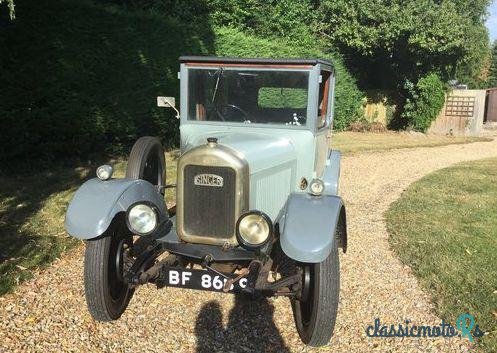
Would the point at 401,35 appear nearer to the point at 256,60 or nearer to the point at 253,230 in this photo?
the point at 256,60

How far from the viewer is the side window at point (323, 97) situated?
4.31m

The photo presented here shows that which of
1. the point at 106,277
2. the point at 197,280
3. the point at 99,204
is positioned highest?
the point at 99,204

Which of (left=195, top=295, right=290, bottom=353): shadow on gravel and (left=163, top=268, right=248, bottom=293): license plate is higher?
(left=163, top=268, right=248, bottom=293): license plate

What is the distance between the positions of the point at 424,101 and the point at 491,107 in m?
8.41

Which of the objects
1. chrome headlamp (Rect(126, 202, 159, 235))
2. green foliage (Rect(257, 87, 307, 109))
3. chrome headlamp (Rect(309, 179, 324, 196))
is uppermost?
green foliage (Rect(257, 87, 307, 109))

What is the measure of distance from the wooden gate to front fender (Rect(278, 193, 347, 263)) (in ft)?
71.1

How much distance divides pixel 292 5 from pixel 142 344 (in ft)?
46.0

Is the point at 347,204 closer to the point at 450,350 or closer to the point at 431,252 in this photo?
the point at 431,252

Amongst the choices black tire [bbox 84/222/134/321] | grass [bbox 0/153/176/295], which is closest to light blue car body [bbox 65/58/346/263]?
black tire [bbox 84/222/134/321]

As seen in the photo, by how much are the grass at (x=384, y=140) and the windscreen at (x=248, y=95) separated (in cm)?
827

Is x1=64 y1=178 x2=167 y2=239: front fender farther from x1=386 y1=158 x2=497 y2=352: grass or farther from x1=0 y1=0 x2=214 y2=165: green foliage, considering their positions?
x1=0 y1=0 x2=214 y2=165: green foliage

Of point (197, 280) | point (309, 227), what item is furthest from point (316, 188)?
point (197, 280)

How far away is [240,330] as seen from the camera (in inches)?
134

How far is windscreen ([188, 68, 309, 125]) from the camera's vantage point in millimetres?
4137
